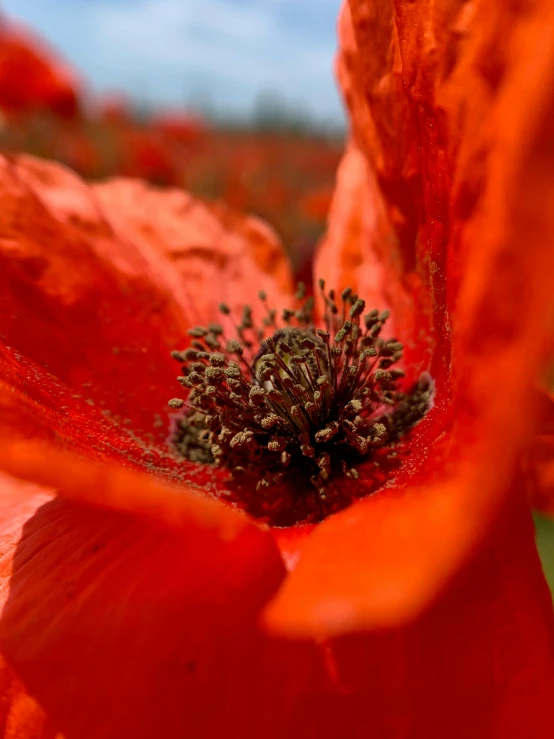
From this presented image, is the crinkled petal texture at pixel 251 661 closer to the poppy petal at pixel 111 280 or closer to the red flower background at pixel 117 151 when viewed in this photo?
the poppy petal at pixel 111 280

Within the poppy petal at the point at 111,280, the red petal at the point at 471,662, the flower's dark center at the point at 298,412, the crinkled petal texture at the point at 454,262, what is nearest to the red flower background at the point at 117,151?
the poppy petal at the point at 111,280

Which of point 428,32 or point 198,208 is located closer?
point 428,32

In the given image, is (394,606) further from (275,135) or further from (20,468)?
(275,135)

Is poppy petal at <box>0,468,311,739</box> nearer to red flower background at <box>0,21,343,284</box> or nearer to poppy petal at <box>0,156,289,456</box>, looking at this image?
poppy petal at <box>0,156,289,456</box>

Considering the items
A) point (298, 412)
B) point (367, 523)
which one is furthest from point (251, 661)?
point (298, 412)

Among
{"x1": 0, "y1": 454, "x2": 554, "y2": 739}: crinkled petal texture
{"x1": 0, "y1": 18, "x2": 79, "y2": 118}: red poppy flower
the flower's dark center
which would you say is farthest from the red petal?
{"x1": 0, "y1": 18, "x2": 79, "y2": 118}: red poppy flower

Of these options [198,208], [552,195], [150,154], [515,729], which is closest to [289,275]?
[198,208]

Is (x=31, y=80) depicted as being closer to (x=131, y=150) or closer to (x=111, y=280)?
(x=131, y=150)
